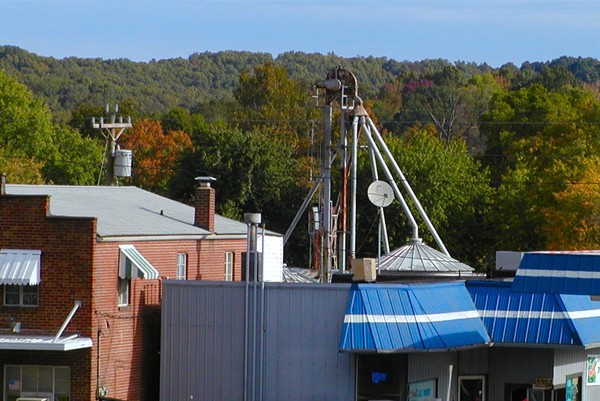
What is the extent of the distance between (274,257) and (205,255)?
302cm

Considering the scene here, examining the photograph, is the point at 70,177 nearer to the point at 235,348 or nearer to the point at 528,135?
the point at 528,135

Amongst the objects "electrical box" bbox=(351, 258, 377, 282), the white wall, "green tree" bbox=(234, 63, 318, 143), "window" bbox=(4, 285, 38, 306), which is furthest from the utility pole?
"green tree" bbox=(234, 63, 318, 143)

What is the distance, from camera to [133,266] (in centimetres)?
3303

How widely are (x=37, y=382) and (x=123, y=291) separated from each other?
3.03 meters

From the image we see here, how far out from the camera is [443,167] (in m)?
81.2

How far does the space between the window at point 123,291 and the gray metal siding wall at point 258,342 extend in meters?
0.95

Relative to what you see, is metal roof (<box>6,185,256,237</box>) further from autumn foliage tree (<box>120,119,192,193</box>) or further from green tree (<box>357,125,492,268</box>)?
autumn foliage tree (<box>120,119,192,193</box>)

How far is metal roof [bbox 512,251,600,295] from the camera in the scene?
101 feet

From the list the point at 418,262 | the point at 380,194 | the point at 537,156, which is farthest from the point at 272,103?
the point at 418,262

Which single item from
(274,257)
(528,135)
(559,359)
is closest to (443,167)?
(528,135)

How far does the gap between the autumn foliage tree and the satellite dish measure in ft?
157

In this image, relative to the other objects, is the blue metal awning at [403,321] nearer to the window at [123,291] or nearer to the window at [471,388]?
the window at [471,388]

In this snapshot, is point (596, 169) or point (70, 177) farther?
point (70, 177)

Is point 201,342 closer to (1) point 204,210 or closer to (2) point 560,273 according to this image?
(1) point 204,210
